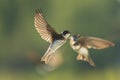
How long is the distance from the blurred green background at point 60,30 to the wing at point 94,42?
5.73 meters

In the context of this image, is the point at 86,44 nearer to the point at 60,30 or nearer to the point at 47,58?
the point at 47,58

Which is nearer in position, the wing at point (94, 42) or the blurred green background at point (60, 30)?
the wing at point (94, 42)

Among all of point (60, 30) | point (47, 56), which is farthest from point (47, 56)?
point (60, 30)

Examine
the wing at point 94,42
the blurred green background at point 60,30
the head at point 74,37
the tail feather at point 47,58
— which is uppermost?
the head at point 74,37

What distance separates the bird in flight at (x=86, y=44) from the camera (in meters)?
0.68

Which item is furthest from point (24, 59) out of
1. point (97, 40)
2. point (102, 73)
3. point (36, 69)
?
point (97, 40)

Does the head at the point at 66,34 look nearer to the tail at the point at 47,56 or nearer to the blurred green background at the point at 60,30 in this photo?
the tail at the point at 47,56

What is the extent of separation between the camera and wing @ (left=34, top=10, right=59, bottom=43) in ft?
2.36

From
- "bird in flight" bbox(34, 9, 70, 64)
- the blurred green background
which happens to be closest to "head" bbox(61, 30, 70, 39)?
"bird in flight" bbox(34, 9, 70, 64)

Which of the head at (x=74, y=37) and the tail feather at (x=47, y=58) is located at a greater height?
the head at (x=74, y=37)

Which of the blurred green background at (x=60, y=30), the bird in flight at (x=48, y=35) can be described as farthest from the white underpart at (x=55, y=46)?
the blurred green background at (x=60, y=30)

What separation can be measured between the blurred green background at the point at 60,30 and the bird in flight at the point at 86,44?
5.73 meters

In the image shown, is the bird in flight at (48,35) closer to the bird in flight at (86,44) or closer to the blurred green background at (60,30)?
the bird in flight at (86,44)

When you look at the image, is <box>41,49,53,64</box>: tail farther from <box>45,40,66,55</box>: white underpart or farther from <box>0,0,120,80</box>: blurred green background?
<box>0,0,120,80</box>: blurred green background
